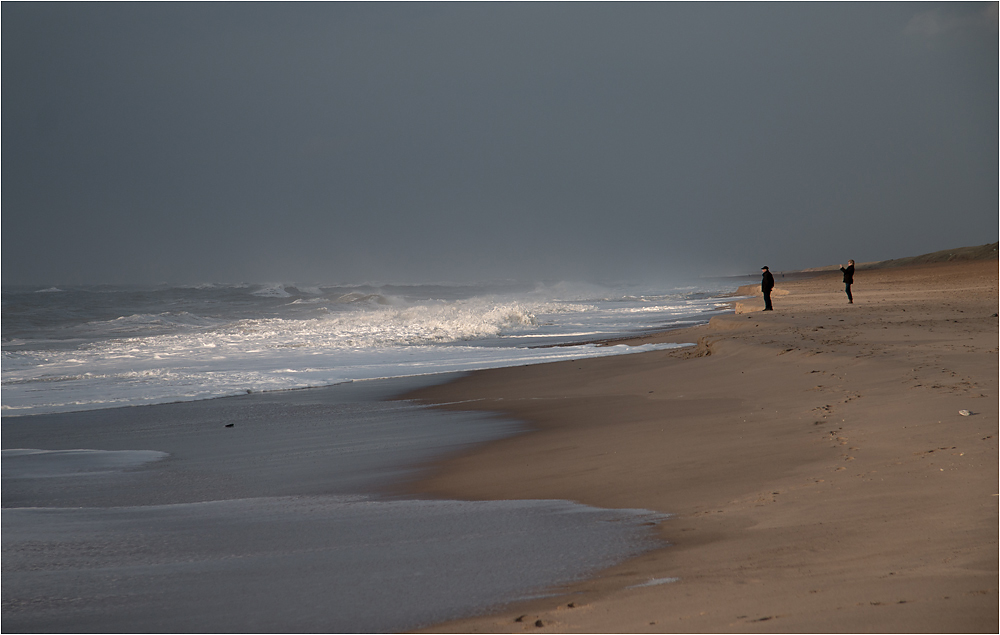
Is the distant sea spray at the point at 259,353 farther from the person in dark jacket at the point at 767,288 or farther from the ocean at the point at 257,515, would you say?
the person in dark jacket at the point at 767,288

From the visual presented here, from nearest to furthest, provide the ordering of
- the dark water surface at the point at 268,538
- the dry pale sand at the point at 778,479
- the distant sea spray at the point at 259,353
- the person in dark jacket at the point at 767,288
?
the dry pale sand at the point at 778,479 → the dark water surface at the point at 268,538 → the distant sea spray at the point at 259,353 → the person in dark jacket at the point at 767,288

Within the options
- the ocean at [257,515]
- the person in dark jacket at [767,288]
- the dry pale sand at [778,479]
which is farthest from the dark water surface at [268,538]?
the person in dark jacket at [767,288]

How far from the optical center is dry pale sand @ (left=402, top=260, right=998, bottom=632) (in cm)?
249

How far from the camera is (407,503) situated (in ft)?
15.3

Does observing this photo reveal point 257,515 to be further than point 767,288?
No

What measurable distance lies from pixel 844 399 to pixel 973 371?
4.68ft

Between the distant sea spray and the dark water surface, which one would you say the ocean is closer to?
the dark water surface

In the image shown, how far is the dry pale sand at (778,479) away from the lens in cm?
249

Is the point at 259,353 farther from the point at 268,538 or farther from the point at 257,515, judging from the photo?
the point at 268,538

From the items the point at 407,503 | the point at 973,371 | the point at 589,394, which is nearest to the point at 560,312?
the point at 589,394

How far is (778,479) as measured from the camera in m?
4.34

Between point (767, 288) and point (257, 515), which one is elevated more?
point (767, 288)

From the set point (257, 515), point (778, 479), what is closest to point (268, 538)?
point (257, 515)

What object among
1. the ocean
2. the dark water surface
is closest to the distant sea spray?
the ocean
